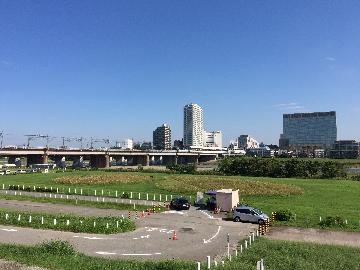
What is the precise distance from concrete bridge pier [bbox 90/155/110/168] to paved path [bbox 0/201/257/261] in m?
124

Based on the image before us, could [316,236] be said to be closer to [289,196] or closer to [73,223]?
[73,223]

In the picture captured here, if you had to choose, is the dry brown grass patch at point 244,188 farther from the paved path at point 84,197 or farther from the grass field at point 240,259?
the grass field at point 240,259

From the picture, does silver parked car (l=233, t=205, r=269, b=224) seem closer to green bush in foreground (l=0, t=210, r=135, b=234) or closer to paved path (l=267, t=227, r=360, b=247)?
paved path (l=267, t=227, r=360, b=247)

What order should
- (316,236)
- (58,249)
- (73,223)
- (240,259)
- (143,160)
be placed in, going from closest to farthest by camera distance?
1. (240,259)
2. (58,249)
3. (316,236)
4. (73,223)
5. (143,160)

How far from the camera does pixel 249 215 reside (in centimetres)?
3928

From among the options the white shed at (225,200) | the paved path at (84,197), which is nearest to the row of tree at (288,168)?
the paved path at (84,197)

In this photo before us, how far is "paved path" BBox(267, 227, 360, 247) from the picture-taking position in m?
31.8

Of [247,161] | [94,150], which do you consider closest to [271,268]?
[247,161]

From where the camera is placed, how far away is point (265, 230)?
116 feet

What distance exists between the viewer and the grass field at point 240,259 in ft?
68.6

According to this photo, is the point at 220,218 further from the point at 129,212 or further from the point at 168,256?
the point at 168,256

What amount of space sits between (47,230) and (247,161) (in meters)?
83.5

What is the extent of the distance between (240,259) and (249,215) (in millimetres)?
15674

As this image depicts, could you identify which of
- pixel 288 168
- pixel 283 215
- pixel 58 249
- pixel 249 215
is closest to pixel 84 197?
pixel 249 215
